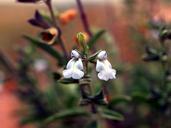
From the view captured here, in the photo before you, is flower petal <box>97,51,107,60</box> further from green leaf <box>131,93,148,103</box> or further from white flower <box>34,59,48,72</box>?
white flower <box>34,59,48,72</box>

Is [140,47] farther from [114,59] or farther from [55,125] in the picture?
[55,125]

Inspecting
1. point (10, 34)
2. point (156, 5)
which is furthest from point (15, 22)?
point (156, 5)

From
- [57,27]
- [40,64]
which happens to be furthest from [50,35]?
[40,64]

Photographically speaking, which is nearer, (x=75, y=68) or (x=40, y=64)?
(x=75, y=68)

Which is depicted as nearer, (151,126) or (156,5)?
(151,126)

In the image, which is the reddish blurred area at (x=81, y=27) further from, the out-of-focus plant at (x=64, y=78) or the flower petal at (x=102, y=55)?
the flower petal at (x=102, y=55)

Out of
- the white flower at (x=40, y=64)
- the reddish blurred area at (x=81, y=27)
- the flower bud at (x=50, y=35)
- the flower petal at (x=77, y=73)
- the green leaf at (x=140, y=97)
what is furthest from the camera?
the reddish blurred area at (x=81, y=27)

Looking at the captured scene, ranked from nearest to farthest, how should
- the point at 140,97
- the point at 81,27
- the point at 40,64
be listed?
1. the point at 140,97
2. the point at 40,64
3. the point at 81,27

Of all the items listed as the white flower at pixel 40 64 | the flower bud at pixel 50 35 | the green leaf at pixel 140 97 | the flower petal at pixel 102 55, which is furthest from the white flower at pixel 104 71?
the white flower at pixel 40 64

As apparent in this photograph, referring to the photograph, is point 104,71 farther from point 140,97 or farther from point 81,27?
point 81,27
